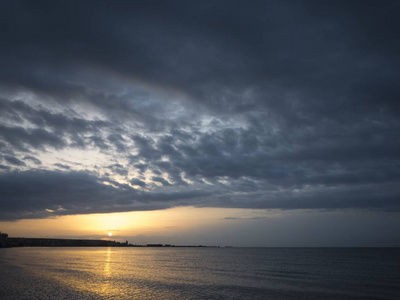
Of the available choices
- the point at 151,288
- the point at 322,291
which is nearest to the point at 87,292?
the point at 151,288

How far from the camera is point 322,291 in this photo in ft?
161

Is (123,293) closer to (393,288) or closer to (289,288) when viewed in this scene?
(289,288)

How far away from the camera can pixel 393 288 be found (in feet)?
170

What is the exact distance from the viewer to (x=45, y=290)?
47.4 meters

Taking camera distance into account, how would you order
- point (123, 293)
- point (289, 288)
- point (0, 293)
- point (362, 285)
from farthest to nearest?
point (362, 285) < point (289, 288) < point (123, 293) < point (0, 293)

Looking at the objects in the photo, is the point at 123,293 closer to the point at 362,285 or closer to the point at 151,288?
the point at 151,288

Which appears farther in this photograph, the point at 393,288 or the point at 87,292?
the point at 393,288

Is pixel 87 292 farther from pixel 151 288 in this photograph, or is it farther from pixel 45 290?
pixel 151 288

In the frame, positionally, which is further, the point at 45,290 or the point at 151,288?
the point at 151,288

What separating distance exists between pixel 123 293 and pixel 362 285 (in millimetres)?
41907

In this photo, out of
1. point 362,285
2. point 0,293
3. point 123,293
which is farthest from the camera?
point 362,285

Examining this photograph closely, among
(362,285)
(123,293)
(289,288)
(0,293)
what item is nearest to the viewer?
(0,293)

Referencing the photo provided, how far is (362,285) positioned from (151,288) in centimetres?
3760

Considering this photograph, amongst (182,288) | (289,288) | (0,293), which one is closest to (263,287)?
(289,288)
